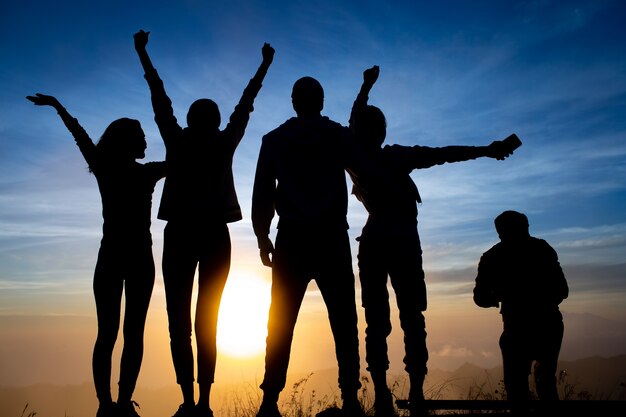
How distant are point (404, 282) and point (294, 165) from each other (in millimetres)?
1627

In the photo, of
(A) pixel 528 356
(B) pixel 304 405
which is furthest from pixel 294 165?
(B) pixel 304 405

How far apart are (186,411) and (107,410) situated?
2.88 feet

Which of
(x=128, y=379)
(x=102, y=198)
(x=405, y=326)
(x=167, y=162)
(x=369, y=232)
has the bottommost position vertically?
(x=128, y=379)

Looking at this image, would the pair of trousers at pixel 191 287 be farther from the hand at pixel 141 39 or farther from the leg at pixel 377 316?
the hand at pixel 141 39

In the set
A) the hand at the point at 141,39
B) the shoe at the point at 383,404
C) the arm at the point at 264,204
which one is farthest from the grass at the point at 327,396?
the hand at the point at 141,39

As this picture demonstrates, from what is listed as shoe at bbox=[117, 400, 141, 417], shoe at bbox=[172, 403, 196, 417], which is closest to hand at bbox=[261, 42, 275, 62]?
shoe at bbox=[172, 403, 196, 417]

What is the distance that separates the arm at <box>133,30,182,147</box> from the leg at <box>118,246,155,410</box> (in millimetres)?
1232

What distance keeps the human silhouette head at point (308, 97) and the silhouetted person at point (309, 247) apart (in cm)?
19

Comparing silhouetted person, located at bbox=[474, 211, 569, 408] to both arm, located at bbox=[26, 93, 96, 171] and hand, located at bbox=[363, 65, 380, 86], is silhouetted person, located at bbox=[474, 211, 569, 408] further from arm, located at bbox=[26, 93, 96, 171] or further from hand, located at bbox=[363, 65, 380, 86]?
arm, located at bbox=[26, 93, 96, 171]

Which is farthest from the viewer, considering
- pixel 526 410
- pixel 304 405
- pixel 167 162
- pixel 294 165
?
pixel 304 405

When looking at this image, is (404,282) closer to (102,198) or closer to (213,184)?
(213,184)

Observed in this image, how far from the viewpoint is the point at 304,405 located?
264 inches

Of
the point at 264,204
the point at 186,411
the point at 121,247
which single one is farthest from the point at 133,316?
the point at 264,204

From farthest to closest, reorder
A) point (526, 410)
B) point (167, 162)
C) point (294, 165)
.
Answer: point (167, 162)
point (526, 410)
point (294, 165)
